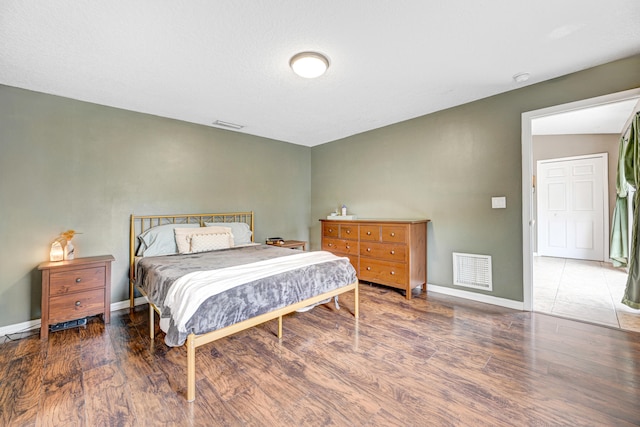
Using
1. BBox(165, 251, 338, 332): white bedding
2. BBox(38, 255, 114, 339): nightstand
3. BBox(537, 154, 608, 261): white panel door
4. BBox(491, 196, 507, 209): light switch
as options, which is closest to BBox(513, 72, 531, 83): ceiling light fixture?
BBox(491, 196, 507, 209): light switch

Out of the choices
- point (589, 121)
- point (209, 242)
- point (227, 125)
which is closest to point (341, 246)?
point (209, 242)

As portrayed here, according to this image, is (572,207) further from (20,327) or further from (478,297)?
(20,327)

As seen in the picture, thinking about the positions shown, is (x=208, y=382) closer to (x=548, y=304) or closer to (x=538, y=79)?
(x=548, y=304)

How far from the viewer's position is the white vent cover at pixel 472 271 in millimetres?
3258

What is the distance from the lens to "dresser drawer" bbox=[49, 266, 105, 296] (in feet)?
8.37

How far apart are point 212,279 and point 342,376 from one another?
3.79ft

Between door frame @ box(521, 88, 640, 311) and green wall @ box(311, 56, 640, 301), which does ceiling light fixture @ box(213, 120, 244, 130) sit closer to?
green wall @ box(311, 56, 640, 301)

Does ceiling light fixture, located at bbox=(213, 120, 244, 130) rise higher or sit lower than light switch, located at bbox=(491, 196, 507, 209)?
higher

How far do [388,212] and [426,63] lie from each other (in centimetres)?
227

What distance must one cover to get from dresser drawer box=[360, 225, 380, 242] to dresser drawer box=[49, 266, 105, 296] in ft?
10.1

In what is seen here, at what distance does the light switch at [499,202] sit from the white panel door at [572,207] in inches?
162

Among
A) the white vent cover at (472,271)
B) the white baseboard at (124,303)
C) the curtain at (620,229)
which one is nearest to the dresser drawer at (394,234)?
the white vent cover at (472,271)

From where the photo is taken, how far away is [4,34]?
76.5 inches

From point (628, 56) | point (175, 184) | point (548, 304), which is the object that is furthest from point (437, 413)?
point (175, 184)
